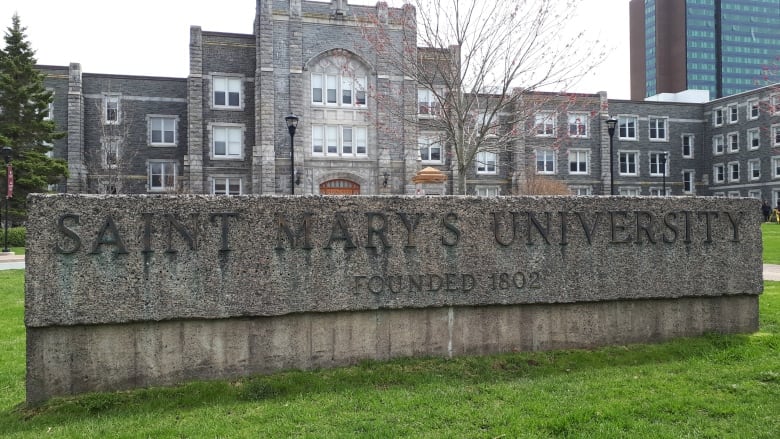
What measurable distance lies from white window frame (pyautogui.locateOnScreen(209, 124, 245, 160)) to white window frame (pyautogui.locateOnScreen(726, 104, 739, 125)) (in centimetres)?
4414

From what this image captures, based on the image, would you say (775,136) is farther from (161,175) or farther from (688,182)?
(161,175)

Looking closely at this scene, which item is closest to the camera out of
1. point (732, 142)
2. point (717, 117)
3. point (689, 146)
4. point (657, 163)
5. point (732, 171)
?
point (657, 163)

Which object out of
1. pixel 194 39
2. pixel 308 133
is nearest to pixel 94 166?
pixel 194 39

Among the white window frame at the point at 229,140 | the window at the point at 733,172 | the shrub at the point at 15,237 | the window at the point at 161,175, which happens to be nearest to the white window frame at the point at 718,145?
the window at the point at 733,172

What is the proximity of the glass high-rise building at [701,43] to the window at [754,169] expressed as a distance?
6835 cm

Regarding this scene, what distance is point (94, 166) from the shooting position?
1426 inches

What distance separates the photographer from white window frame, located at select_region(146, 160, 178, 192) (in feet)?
123

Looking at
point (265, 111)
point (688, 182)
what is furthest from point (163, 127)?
point (688, 182)

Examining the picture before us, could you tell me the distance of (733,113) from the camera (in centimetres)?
5094

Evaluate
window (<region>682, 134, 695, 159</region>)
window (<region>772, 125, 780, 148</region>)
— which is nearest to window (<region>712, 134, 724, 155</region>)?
window (<region>682, 134, 695, 159</region>)

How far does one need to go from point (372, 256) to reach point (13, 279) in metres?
11.2

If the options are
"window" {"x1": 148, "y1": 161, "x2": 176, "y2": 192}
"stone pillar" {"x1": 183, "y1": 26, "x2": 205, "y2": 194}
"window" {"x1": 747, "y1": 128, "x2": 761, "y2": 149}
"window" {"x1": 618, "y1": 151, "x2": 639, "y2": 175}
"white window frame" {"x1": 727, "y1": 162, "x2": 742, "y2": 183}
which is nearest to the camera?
"stone pillar" {"x1": 183, "y1": 26, "x2": 205, "y2": 194}

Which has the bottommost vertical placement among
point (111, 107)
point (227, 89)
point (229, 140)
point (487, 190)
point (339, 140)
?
point (487, 190)

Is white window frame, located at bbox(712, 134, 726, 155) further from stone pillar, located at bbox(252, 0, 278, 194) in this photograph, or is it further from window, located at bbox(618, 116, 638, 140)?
stone pillar, located at bbox(252, 0, 278, 194)
